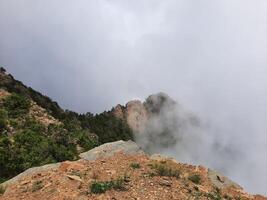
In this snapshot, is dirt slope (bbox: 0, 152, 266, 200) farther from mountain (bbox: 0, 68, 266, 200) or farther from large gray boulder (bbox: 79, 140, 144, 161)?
large gray boulder (bbox: 79, 140, 144, 161)

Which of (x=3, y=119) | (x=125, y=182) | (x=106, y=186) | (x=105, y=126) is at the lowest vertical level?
(x=106, y=186)

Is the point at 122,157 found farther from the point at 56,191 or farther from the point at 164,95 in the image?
the point at 164,95

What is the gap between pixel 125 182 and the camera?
63.0ft

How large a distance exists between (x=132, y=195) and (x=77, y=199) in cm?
192

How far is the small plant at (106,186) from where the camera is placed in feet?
60.5

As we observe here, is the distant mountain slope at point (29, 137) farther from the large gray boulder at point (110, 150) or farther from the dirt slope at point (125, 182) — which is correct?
the dirt slope at point (125, 182)

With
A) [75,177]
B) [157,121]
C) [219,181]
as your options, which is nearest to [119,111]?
[157,121]

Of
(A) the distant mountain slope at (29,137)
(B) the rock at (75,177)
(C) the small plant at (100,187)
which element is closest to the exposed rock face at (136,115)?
(A) the distant mountain slope at (29,137)

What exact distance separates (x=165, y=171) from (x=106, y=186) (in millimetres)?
3013

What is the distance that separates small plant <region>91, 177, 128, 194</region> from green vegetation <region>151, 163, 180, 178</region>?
6.70ft

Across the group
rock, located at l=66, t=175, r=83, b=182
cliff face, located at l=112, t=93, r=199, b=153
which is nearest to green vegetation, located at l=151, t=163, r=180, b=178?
rock, located at l=66, t=175, r=83, b=182

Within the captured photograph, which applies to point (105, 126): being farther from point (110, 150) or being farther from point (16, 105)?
point (110, 150)

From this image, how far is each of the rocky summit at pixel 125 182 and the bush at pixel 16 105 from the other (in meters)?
22.6

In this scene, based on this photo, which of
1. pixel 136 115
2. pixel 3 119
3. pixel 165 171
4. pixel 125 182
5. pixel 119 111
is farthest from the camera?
pixel 136 115
